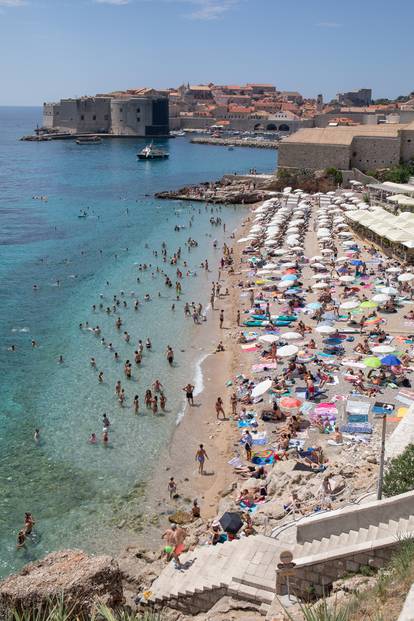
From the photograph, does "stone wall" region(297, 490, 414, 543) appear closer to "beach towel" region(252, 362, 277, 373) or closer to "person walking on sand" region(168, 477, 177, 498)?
"person walking on sand" region(168, 477, 177, 498)

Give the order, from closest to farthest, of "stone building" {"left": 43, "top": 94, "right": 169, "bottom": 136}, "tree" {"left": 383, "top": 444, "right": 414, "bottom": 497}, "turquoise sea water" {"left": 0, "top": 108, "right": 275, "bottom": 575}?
1. "tree" {"left": 383, "top": 444, "right": 414, "bottom": 497}
2. "turquoise sea water" {"left": 0, "top": 108, "right": 275, "bottom": 575}
3. "stone building" {"left": 43, "top": 94, "right": 169, "bottom": 136}

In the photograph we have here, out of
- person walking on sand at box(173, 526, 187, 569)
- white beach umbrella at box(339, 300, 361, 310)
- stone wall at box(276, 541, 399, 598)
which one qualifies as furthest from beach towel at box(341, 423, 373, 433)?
white beach umbrella at box(339, 300, 361, 310)

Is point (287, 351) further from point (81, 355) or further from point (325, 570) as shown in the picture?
point (325, 570)

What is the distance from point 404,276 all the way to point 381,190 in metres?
18.1

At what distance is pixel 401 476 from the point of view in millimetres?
8625

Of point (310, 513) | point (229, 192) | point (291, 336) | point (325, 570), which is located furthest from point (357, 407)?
point (229, 192)

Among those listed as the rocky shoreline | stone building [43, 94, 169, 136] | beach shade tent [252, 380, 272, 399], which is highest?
stone building [43, 94, 169, 136]

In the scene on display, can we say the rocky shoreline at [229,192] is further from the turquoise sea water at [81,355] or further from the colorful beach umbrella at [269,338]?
the colorful beach umbrella at [269,338]

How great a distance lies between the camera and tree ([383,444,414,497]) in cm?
851

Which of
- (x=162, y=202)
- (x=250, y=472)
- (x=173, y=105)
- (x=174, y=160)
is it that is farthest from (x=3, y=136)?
(x=250, y=472)

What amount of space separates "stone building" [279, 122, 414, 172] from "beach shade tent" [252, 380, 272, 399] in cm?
3546

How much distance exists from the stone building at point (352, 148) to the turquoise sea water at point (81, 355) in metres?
8.41

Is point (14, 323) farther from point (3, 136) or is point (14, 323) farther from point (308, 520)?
point (3, 136)

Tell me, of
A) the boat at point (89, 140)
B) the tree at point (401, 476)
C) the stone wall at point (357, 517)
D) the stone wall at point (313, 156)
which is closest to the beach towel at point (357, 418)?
the tree at point (401, 476)
